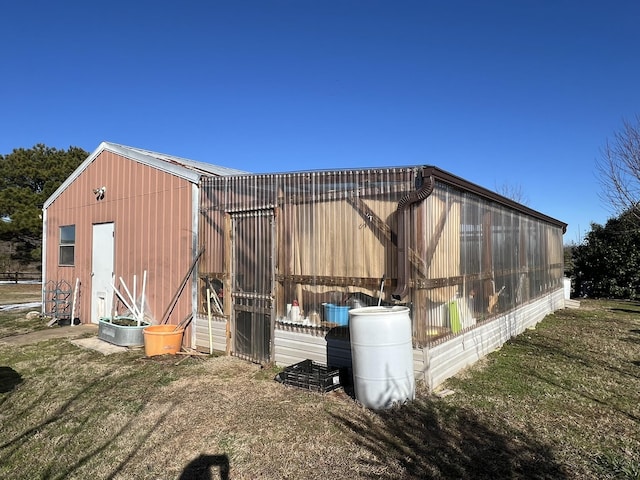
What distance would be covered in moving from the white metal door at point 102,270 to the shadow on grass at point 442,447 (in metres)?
7.21

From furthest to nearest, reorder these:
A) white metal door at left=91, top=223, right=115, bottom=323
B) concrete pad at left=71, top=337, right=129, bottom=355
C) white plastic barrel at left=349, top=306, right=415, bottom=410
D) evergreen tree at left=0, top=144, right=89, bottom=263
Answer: evergreen tree at left=0, top=144, right=89, bottom=263 → white metal door at left=91, top=223, right=115, bottom=323 → concrete pad at left=71, top=337, right=129, bottom=355 → white plastic barrel at left=349, top=306, right=415, bottom=410

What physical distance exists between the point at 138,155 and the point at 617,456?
8.82 meters

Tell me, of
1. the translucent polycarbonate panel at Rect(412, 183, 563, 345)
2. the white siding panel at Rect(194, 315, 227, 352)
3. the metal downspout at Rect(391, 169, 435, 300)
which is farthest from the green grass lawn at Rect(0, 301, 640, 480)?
the metal downspout at Rect(391, 169, 435, 300)

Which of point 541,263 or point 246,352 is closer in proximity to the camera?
point 246,352

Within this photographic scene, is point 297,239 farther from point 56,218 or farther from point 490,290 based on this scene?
point 56,218

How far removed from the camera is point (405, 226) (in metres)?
5.20

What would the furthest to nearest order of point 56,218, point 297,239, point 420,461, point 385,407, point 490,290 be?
point 56,218
point 490,290
point 297,239
point 385,407
point 420,461

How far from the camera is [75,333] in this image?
920 cm

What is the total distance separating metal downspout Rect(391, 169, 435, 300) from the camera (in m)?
5.10

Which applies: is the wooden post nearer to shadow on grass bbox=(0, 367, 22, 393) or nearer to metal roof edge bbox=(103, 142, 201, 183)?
metal roof edge bbox=(103, 142, 201, 183)

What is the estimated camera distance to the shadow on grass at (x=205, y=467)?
3.35 meters

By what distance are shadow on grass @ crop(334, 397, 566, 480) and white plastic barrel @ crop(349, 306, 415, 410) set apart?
0.18m

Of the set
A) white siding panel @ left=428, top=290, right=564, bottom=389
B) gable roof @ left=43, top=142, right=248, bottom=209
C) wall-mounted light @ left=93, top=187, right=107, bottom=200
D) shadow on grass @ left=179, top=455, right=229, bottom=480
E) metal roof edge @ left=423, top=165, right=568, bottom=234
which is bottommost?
shadow on grass @ left=179, top=455, right=229, bottom=480

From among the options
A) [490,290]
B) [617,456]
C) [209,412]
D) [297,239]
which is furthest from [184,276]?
[617,456]
